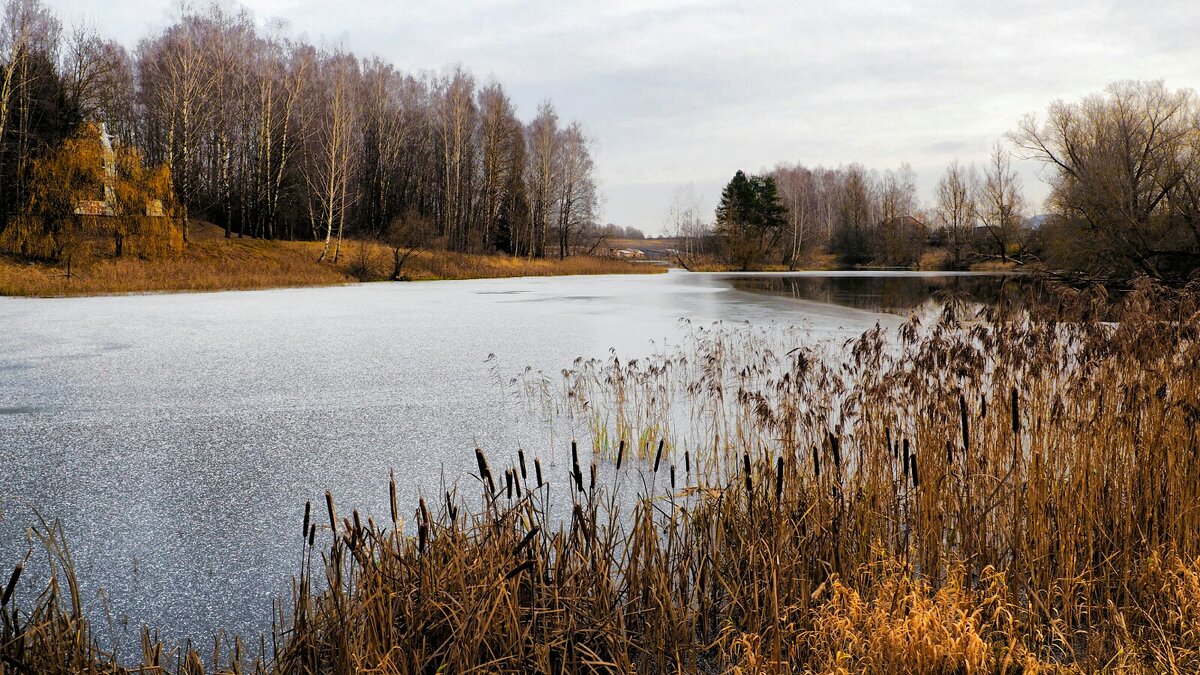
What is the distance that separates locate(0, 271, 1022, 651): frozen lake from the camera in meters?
2.85

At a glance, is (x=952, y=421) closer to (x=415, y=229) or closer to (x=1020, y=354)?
(x=1020, y=354)

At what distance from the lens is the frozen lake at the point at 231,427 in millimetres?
2852

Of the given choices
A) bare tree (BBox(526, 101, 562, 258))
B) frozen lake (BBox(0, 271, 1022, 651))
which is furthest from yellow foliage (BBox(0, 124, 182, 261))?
bare tree (BBox(526, 101, 562, 258))

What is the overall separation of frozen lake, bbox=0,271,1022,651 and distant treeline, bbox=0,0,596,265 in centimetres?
1048

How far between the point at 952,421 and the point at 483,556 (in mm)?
2121

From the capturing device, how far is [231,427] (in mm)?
5094

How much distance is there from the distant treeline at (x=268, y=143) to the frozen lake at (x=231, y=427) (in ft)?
34.4

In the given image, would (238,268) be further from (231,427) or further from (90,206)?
(231,427)

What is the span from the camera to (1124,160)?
20.2 meters

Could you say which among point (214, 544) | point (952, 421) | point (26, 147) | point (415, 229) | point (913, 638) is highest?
point (26, 147)

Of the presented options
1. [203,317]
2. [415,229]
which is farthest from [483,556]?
[415,229]

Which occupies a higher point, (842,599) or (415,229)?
(415,229)

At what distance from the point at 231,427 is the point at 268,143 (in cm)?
2491

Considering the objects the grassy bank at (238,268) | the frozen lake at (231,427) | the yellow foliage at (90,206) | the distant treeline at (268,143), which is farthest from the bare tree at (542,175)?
the frozen lake at (231,427)
